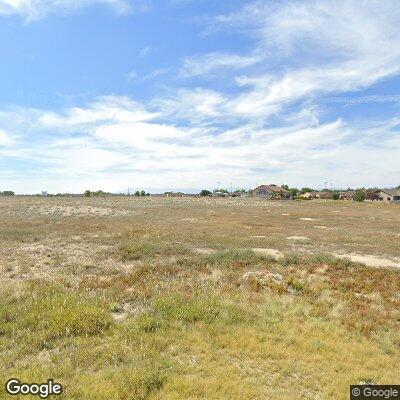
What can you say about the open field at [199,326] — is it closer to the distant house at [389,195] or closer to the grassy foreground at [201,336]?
the grassy foreground at [201,336]

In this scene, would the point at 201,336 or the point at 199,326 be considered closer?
the point at 201,336

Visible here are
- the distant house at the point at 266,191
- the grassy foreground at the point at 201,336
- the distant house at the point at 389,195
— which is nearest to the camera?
the grassy foreground at the point at 201,336

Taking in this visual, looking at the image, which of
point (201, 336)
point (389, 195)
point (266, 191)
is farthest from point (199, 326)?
→ point (266, 191)

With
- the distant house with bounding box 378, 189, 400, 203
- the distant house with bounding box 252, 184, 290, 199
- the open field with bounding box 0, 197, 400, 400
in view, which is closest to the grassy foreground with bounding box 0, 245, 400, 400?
the open field with bounding box 0, 197, 400, 400

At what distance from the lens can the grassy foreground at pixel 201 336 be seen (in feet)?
22.0

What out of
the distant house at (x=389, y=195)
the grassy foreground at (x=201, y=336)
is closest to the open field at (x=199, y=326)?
the grassy foreground at (x=201, y=336)

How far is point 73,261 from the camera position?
1817 centimetres

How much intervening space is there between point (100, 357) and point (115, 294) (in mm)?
4714

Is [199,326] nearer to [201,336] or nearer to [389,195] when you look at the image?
[201,336]

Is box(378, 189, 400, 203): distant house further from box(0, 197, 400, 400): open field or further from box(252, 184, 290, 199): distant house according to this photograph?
box(0, 197, 400, 400): open field

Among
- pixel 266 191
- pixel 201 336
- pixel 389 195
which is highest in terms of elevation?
pixel 266 191

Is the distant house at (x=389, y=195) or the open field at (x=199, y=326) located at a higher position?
the distant house at (x=389, y=195)

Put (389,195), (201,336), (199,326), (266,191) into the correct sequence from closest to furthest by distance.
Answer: (201,336) < (199,326) < (389,195) < (266,191)

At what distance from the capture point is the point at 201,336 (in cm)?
878
